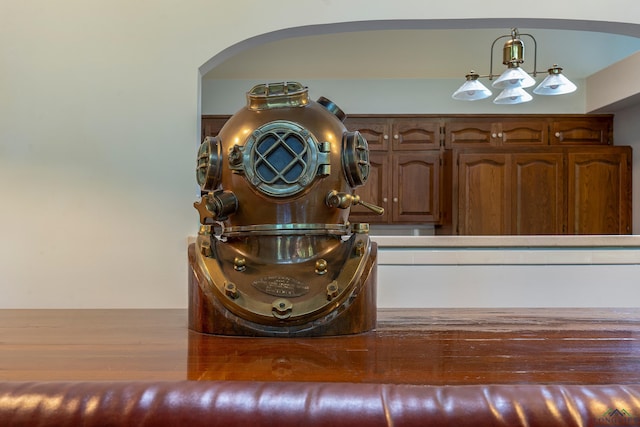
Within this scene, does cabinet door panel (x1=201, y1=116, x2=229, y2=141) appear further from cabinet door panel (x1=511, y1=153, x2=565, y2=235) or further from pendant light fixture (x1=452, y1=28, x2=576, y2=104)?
cabinet door panel (x1=511, y1=153, x2=565, y2=235)

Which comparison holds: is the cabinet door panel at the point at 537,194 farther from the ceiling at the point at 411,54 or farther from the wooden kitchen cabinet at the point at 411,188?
the ceiling at the point at 411,54

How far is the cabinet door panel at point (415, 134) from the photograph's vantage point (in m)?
4.29

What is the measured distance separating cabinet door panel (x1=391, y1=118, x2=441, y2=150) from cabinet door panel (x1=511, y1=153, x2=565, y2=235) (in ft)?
2.21

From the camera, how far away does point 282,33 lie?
1.87m

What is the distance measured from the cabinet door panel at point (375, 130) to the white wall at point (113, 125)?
8.03 feet

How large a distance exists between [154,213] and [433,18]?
1246mm

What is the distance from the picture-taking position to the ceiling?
4.04 meters

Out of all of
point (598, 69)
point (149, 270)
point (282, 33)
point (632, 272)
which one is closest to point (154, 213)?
point (149, 270)

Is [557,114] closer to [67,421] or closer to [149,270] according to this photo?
[149,270]

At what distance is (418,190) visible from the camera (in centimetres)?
427

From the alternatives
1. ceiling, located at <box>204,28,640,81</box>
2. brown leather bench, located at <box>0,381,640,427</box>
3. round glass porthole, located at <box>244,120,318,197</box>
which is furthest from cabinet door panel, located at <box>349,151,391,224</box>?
brown leather bench, located at <box>0,381,640,427</box>

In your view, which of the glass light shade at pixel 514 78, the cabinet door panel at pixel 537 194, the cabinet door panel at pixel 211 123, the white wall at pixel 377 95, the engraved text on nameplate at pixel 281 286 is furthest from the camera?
the white wall at pixel 377 95

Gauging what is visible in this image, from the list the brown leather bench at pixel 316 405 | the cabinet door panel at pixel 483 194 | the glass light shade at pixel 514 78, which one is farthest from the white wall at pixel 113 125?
the cabinet door panel at pixel 483 194

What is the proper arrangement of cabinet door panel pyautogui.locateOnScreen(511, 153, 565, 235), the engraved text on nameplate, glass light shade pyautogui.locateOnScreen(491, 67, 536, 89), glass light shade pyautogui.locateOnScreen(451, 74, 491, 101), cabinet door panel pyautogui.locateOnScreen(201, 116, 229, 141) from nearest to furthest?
the engraved text on nameplate → glass light shade pyautogui.locateOnScreen(491, 67, 536, 89) → glass light shade pyautogui.locateOnScreen(451, 74, 491, 101) → cabinet door panel pyautogui.locateOnScreen(511, 153, 565, 235) → cabinet door panel pyautogui.locateOnScreen(201, 116, 229, 141)
